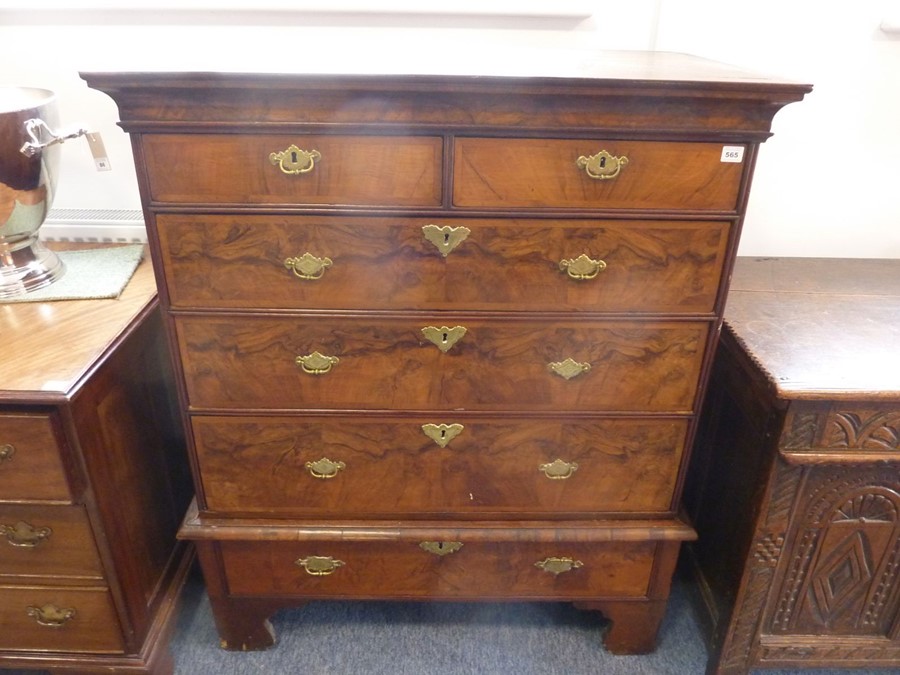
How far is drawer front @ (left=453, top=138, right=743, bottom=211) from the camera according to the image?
105 cm

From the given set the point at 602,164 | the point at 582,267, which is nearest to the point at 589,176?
the point at 602,164

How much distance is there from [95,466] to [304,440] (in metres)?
0.37

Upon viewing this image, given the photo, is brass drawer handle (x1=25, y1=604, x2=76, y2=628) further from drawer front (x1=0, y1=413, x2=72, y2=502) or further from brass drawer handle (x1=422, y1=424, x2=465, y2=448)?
brass drawer handle (x1=422, y1=424, x2=465, y2=448)

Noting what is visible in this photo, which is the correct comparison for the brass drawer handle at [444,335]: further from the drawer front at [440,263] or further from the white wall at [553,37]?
the white wall at [553,37]

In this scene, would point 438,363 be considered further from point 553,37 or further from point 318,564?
point 553,37

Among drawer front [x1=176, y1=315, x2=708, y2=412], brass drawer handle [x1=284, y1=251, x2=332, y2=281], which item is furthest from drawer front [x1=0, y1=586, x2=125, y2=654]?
brass drawer handle [x1=284, y1=251, x2=332, y2=281]

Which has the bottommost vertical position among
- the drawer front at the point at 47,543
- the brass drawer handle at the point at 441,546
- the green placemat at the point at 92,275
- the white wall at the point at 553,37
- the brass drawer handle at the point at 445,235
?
the brass drawer handle at the point at 441,546

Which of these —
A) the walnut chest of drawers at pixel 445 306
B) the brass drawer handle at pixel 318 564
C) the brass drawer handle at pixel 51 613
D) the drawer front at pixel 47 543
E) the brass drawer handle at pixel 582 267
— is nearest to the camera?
the walnut chest of drawers at pixel 445 306

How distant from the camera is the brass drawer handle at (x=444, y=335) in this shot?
1183 mm

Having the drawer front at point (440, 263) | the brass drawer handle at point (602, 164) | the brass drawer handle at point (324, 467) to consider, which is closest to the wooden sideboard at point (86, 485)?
the drawer front at point (440, 263)

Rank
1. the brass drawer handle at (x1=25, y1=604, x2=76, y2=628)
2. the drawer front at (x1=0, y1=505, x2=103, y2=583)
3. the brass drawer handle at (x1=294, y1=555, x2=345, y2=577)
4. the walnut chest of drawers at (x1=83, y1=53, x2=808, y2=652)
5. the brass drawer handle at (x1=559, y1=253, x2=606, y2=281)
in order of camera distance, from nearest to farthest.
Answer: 1. the walnut chest of drawers at (x1=83, y1=53, x2=808, y2=652)
2. the brass drawer handle at (x1=559, y1=253, x2=606, y2=281)
3. the drawer front at (x1=0, y1=505, x2=103, y2=583)
4. the brass drawer handle at (x1=25, y1=604, x2=76, y2=628)
5. the brass drawer handle at (x1=294, y1=555, x2=345, y2=577)

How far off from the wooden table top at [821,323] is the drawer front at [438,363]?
18cm

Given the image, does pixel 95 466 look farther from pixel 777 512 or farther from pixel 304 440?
pixel 777 512

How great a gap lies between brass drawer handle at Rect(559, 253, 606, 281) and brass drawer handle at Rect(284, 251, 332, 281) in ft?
1.29
